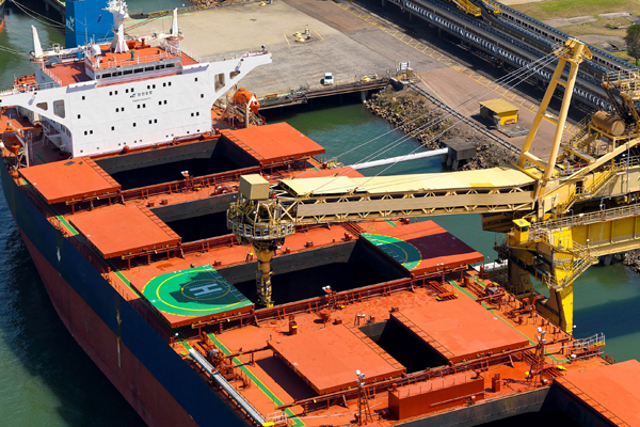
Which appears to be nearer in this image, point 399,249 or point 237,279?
point 399,249

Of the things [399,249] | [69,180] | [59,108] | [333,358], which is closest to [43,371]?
[69,180]

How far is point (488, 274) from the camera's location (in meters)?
59.8

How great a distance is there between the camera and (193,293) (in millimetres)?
54500

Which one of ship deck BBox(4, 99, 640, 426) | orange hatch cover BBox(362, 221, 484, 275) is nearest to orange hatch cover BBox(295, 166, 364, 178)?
ship deck BBox(4, 99, 640, 426)

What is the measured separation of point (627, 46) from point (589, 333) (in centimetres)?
4923

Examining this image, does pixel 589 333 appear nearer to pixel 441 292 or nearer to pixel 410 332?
pixel 441 292

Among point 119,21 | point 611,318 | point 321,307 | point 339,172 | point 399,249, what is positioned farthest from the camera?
point 119,21

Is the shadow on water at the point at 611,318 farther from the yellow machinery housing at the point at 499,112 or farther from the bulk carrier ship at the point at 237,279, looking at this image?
the yellow machinery housing at the point at 499,112

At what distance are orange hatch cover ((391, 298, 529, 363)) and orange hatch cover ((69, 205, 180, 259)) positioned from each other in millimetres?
15119

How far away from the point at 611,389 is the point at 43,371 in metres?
34.1

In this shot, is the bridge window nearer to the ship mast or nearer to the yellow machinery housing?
the ship mast

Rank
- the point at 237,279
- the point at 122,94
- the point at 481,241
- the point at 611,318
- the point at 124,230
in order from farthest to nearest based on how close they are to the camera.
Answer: the point at 481,241 < the point at 122,94 < the point at 611,318 < the point at 124,230 < the point at 237,279

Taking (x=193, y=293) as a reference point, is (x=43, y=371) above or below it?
below

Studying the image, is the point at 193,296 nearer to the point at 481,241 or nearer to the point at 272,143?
the point at 272,143
